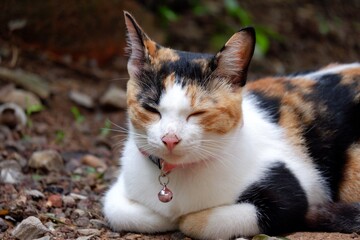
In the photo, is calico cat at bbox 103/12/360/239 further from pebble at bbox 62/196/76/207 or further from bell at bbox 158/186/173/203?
pebble at bbox 62/196/76/207

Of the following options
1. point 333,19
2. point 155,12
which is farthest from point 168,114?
point 333,19

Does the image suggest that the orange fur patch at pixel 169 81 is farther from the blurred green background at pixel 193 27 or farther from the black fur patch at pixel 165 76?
the blurred green background at pixel 193 27

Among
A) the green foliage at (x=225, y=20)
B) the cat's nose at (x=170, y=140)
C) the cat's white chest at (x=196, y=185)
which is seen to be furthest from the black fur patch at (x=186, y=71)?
the green foliage at (x=225, y=20)

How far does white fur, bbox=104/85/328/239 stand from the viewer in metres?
2.71

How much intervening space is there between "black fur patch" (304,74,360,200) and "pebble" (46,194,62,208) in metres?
1.45

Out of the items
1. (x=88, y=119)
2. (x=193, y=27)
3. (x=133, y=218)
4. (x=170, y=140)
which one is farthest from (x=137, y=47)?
(x=193, y=27)

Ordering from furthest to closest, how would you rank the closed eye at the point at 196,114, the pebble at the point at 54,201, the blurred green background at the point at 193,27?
the blurred green background at the point at 193,27 → the pebble at the point at 54,201 → the closed eye at the point at 196,114

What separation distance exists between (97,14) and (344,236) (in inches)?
150

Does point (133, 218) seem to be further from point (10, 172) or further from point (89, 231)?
point (10, 172)

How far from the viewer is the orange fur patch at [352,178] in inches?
129

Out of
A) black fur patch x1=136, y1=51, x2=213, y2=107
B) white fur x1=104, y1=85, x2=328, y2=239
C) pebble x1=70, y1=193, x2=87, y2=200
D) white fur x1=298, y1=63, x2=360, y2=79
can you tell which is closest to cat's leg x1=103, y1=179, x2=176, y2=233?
white fur x1=104, y1=85, x2=328, y2=239

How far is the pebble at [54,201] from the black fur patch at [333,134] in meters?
1.45

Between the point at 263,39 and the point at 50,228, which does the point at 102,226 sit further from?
the point at 263,39

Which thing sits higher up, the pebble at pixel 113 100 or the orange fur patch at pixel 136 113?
the pebble at pixel 113 100
